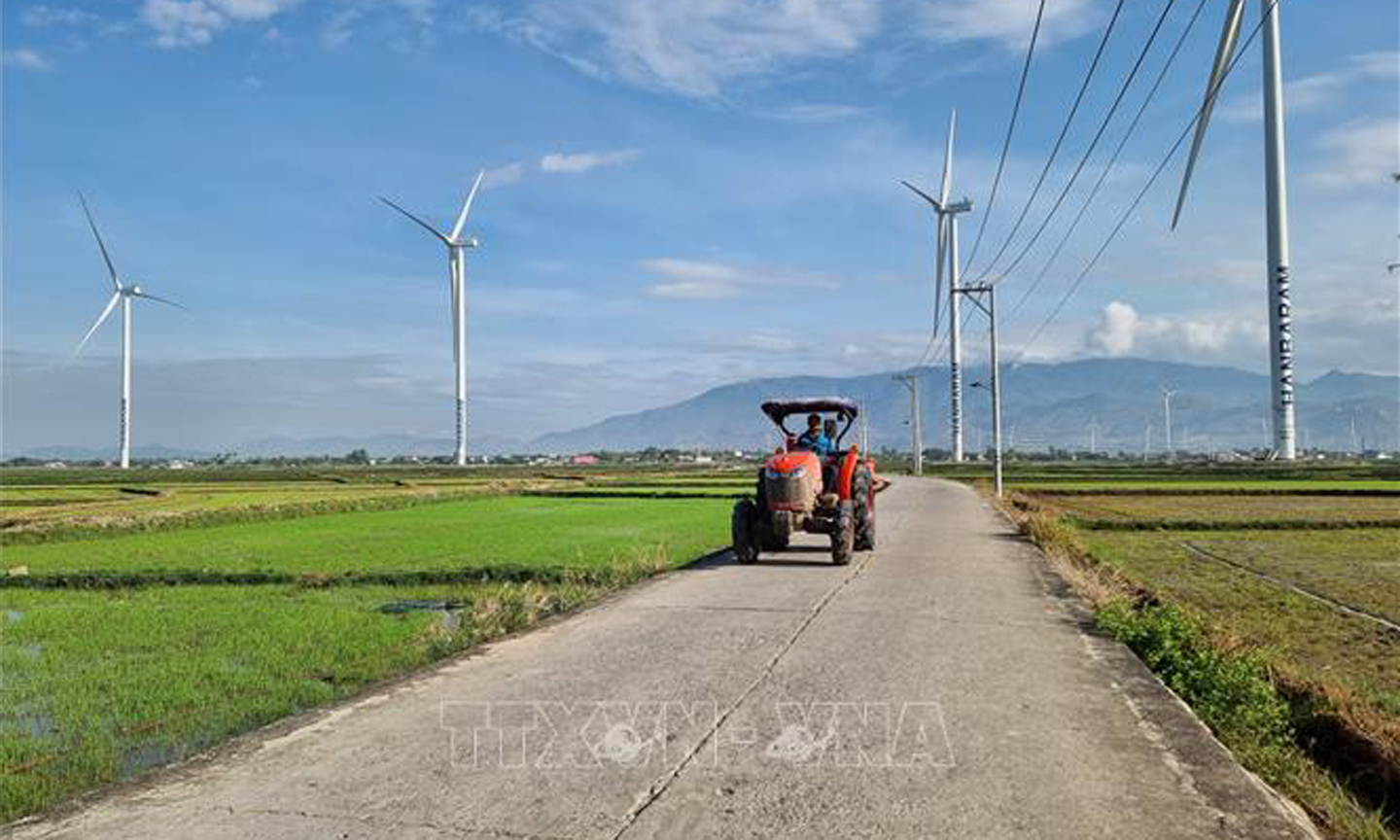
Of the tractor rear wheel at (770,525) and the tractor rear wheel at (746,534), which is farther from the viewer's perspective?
the tractor rear wheel at (746,534)

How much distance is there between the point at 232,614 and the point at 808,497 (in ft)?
25.5

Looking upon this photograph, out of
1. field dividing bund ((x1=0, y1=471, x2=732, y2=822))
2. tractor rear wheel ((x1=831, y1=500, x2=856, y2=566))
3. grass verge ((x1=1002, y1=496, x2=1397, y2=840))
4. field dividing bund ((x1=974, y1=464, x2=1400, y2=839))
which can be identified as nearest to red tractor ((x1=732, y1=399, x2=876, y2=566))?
tractor rear wheel ((x1=831, y1=500, x2=856, y2=566))

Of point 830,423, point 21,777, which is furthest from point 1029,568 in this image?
point 21,777

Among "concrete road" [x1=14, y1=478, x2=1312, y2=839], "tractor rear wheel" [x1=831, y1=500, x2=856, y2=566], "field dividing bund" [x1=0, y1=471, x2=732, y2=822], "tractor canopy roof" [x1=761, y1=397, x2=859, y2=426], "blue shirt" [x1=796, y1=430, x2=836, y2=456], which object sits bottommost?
"field dividing bund" [x1=0, y1=471, x2=732, y2=822]

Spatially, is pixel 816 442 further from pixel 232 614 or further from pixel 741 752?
pixel 741 752

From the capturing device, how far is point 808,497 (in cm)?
1510

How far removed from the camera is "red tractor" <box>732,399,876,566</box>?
14844 millimetres

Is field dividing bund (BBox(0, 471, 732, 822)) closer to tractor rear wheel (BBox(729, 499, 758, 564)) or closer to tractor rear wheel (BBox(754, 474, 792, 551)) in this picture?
tractor rear wheel (BBox(729, 499, 758, 564))

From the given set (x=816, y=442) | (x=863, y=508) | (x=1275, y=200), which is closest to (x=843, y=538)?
(x=863, y=508)

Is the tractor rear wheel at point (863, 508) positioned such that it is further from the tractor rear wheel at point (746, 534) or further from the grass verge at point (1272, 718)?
the grass verge at point (1272, 718)

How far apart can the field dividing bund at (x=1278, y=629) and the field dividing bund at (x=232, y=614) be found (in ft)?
20.0

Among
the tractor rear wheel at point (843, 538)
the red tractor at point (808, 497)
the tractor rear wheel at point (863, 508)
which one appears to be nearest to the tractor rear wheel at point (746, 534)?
the red tractor at point (808, 497)

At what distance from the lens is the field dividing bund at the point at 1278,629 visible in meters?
6.38

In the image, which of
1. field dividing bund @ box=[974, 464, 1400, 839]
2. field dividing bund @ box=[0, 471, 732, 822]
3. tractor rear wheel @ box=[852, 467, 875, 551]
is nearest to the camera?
field dividing bund @ box=[974, 464, 1400, 839]
